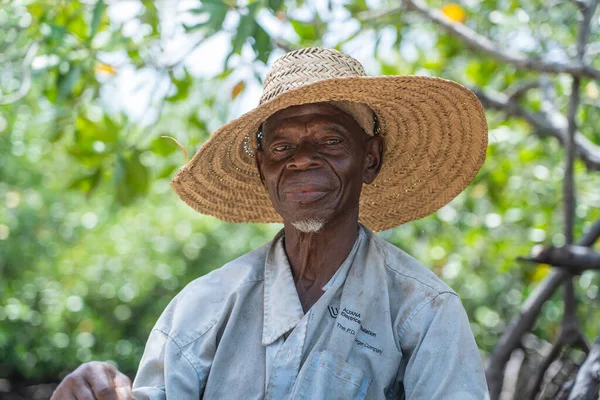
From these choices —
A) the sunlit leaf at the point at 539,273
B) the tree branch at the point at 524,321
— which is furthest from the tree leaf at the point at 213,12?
the sunlit leaf at the point at 539,273

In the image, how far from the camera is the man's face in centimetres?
215

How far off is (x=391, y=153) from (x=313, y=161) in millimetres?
418

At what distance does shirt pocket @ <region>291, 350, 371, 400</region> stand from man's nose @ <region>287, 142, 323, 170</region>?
1.63 ft

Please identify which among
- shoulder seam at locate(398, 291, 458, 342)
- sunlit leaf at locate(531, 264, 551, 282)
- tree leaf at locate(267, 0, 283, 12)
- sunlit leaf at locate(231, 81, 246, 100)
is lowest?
sunlit leaf at locate(531, 264, 551, 282)

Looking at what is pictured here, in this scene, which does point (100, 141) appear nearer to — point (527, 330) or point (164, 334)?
point (164, 334)

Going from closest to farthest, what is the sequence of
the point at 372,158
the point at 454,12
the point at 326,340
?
the point at 326,340
the point at 372,158
the point at 454,12

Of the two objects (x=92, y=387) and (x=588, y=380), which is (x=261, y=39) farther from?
(x=588, y=380)

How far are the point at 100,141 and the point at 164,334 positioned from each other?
1676 mm

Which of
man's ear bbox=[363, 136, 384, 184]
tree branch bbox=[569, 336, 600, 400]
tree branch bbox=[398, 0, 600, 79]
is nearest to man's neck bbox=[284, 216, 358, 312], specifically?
man's ear bbox=[363, 136, 384, 184]

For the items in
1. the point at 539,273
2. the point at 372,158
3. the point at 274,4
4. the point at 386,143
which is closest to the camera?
the point at 372,158

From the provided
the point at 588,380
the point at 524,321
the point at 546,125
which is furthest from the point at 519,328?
the point at 588,380

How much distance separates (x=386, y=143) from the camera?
2461 mm

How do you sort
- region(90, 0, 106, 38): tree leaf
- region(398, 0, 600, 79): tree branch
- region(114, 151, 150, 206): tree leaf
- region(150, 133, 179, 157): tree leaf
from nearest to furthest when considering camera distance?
1. region(90, 0, 106, 38): tree leaf
2. region(398, 0, 600, 79): tree branch
3. region(114, 151, 150, 206): tree leaf
4. region(150, 133, 179, 157): tree leaf

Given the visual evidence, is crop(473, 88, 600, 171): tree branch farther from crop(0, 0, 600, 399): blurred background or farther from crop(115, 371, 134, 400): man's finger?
crop(115, 371, 134, 400): man's finger
